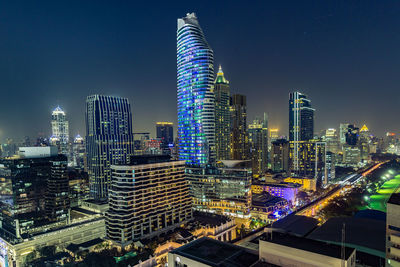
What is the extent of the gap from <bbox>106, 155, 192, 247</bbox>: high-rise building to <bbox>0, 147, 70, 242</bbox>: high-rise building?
40.0 m

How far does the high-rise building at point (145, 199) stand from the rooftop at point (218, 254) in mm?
35699

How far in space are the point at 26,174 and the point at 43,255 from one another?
43352mm

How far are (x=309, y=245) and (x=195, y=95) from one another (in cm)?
10987

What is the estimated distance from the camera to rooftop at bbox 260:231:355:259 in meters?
36.1

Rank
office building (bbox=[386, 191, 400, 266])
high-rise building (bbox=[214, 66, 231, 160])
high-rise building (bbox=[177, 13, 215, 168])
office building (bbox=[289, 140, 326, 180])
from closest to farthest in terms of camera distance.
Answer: office building (bbox=[386, 191, 400, 266]) → high-rise building (bbox=[177, 13, 215, 168]) → high-rise building (bbox=[214, 66, 231, 160]) → office building (bbox=[289, 140, 326, 180])

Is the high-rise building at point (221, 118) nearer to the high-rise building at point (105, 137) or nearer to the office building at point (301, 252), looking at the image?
the high-rise building at point (105, 137)

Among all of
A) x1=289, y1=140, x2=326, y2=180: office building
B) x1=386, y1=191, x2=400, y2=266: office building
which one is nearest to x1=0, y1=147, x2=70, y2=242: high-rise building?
x1=386, y1=191, x2=400, y2=266: office building

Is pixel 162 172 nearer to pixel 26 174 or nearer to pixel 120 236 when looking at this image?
pixel 120 236

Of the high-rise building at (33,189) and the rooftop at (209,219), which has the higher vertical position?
the high-rise building at (33,189)

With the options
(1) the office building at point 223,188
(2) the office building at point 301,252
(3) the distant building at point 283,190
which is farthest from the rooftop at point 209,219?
(3) the distant building at point 283,190

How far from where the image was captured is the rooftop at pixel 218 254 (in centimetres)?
4197

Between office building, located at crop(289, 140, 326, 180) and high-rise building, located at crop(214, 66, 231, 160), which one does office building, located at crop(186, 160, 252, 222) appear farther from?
office building, located at crop(289, 140, 326, 180)

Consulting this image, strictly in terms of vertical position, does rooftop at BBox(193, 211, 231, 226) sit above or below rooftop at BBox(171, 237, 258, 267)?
below

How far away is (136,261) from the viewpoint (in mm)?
62000
